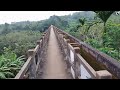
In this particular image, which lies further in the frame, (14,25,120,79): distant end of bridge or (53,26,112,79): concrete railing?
(14,25,120,79): distant end of bridge

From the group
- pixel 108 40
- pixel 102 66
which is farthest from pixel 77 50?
pixel 108 40

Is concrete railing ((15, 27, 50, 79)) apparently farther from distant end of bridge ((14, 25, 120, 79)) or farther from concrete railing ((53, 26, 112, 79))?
concrete railing ((53, 26, 112, 79))

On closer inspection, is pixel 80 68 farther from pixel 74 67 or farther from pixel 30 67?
pixel 30 67

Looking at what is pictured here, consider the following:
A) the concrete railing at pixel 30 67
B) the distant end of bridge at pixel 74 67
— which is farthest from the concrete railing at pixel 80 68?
the concrete railing at pixel 30 67

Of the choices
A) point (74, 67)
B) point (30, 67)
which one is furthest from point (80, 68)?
point (30, 67)

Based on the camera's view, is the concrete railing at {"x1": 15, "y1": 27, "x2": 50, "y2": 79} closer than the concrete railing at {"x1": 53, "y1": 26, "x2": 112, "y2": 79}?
No

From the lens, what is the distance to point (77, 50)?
541cm

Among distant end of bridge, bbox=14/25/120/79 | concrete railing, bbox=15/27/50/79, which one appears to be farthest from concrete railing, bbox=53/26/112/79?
concrete railing, bbox=15/27/50/79

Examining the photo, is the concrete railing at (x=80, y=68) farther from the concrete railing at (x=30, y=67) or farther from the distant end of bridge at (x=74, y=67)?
the concrete railing at (x=30, y=67)

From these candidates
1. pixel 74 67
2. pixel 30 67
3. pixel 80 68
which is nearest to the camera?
pixel 80 68

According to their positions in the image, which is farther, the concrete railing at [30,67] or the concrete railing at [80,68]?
the concrete railing at [30,67]
